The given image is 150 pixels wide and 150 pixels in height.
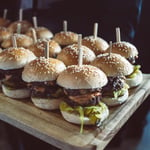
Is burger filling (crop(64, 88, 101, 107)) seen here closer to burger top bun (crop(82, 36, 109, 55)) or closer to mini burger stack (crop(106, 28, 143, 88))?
mini burger stack (crop(106, 28, 143, 88))

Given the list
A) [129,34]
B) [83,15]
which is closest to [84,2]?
[83,15]

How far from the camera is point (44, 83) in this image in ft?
5.29

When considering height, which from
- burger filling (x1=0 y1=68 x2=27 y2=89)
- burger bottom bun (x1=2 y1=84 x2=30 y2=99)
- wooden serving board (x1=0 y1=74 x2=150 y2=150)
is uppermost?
burger filling (x1=0 y1=68 x2=27 y2=89)

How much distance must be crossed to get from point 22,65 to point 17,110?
30 cm

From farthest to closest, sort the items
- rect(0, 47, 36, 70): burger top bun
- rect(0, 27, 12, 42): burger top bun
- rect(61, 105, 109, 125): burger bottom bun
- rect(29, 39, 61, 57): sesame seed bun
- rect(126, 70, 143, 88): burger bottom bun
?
rect(0, 27, 12, 42): burger top bun < rect(29, 39, 61, 57): sesame seed bun < rect(126, 70, 143, 88): burger bottom bun < rect(0, 47, 36, 70): burger top bun < rect(61, 105, 109, 125): burger bottom bun

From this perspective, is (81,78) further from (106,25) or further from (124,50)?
(106,25)

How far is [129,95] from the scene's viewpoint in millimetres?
1813

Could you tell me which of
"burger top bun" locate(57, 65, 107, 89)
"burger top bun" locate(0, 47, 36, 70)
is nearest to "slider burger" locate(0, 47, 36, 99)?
"burger top bun" locate(0, 47, 36, 70)

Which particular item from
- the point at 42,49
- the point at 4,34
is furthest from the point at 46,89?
the point at 4,34

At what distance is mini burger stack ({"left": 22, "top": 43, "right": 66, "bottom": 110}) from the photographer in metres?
1.61

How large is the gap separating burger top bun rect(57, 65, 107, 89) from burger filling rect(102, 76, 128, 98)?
0.36ft

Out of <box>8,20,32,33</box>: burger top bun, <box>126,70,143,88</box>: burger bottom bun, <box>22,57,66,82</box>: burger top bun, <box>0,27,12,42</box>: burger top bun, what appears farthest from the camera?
<box>8,20,32,33</box>: burger top bun

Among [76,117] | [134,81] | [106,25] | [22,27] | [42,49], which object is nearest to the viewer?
[76,117]

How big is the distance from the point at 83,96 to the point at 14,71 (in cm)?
53
